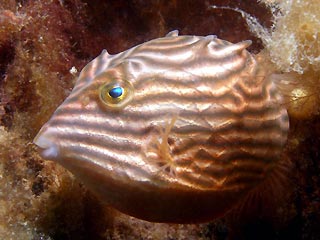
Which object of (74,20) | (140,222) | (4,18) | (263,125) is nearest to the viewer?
(263,125)

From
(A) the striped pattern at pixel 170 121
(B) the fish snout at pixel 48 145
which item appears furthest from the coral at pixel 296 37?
(B) the fish snout at pixel 48 145

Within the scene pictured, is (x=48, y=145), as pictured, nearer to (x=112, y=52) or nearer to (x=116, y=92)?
(x=116, y=92)

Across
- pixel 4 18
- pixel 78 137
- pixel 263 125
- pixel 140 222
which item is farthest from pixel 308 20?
pixel 4 18

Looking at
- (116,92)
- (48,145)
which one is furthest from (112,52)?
(48,145)

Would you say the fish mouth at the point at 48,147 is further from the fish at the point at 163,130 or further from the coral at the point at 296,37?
the coral at the point at 296,37

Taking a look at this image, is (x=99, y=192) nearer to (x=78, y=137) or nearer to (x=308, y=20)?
(x=78, y=137)

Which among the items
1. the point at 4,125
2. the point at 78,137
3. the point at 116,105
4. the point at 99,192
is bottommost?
the point at 99,192
